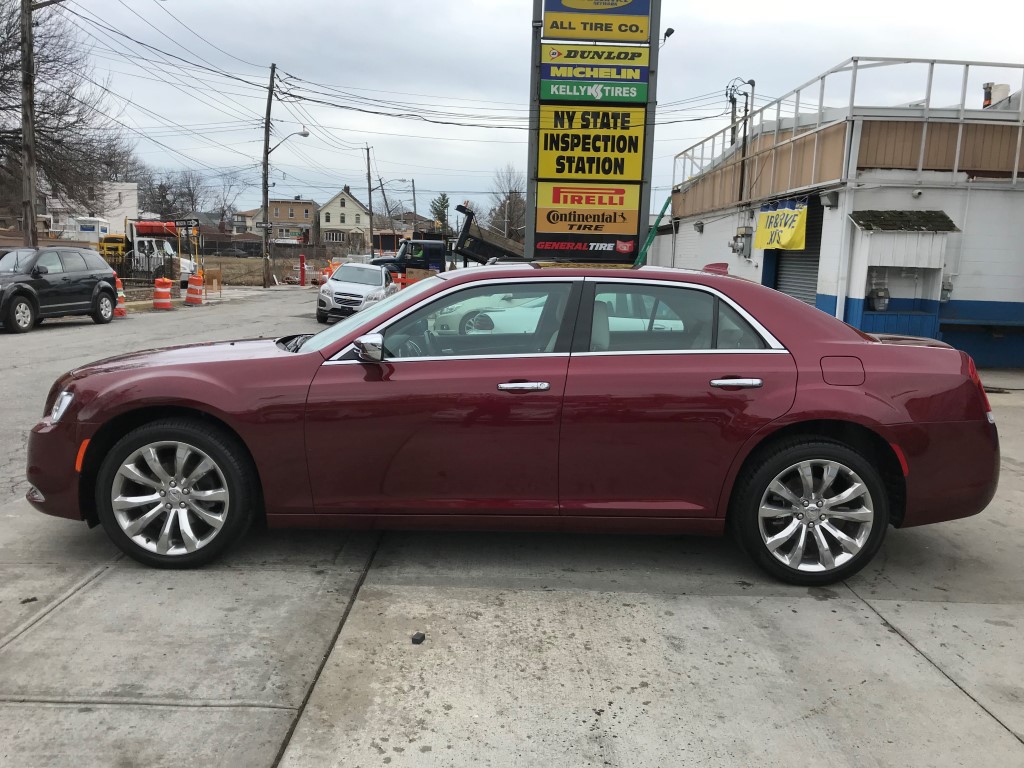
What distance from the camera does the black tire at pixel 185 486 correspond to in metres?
3.97

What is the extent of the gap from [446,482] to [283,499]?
83 cm

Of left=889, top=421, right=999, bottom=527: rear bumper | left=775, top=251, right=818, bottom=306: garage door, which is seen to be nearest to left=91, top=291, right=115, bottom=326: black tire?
left=775, top=251, right=818, bottom=306: garage door

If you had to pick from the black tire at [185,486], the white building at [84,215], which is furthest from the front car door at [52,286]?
the white building at [84,215]

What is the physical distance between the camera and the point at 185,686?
3021 millimetres

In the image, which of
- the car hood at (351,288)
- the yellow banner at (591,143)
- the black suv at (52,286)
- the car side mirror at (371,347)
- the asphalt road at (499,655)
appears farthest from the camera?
the car hood at (351,288)

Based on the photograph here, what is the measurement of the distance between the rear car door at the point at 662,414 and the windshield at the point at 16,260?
14815 mm

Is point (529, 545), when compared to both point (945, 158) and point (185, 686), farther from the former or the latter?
point (945, 158)

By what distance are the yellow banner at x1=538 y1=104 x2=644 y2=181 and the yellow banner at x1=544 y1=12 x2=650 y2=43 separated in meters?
1.17

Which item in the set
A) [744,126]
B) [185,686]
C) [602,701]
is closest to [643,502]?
[602,701]

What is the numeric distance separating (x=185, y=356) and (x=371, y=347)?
3.77ft

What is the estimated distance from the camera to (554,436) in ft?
12.9

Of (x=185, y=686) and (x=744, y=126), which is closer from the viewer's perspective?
(x=185, y=686)

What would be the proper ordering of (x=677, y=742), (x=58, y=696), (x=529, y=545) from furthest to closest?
(x=529, y=545) → (x=58, y=696) → (x=677, y=742)

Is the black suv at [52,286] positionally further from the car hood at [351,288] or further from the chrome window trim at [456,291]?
the chrome window trim at [456,291]
